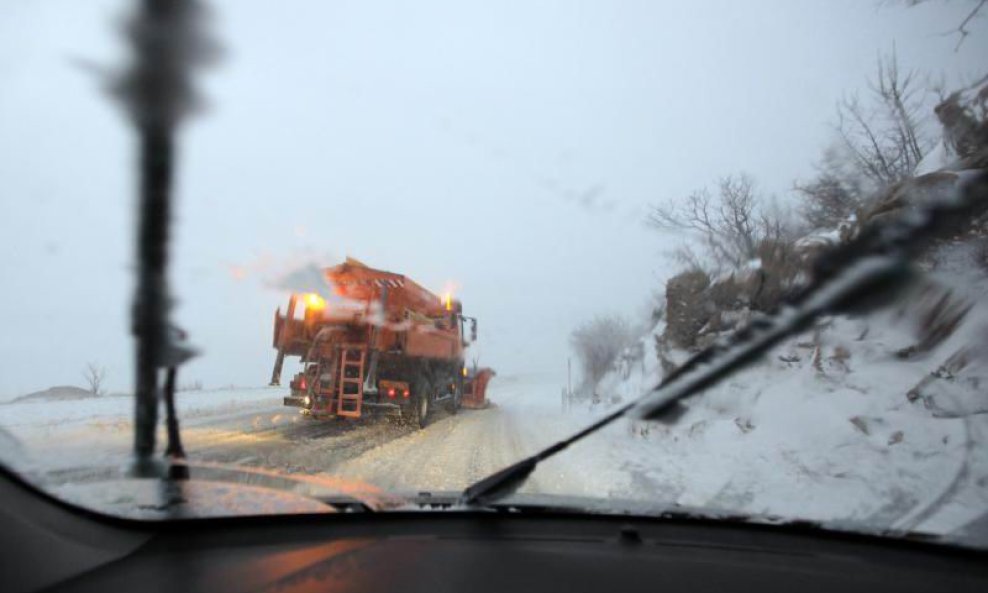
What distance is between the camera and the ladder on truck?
10.9 metres

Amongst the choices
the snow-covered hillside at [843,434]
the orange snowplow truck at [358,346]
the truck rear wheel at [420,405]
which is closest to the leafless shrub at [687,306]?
the snow-covered hillside at [843,434]

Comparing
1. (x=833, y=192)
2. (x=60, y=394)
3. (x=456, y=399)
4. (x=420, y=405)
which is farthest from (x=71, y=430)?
(x=456, y=399)

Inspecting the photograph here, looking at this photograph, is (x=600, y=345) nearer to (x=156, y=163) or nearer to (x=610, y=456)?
(x=610, y=456)

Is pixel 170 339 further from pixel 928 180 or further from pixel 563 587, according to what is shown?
pixel 928 180

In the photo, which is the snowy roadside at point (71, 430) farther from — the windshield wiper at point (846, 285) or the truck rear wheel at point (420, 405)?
the truck rear wheel at point (420, 405)

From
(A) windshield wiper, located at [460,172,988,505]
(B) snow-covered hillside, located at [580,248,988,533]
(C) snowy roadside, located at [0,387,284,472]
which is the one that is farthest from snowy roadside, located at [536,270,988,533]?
(C) snowy roadside, located at [0,387,284,472]

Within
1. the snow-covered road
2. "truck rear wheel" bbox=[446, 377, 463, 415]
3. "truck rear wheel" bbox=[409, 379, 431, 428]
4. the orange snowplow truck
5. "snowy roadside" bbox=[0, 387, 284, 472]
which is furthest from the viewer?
"truck rear wheel" bbox=[446, 377, 463, 415]

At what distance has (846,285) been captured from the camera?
2.23m

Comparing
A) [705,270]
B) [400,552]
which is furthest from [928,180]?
[400,552]

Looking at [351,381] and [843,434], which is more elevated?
[351,381]

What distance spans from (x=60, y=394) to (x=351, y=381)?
25.0 feet

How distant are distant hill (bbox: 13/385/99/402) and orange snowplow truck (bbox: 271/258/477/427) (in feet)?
19.0

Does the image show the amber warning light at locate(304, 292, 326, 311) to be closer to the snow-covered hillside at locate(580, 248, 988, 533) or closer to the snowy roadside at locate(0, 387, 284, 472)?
the snowy roadside at locate(0, 387, 284, 472)

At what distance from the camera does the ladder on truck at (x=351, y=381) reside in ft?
35.9
